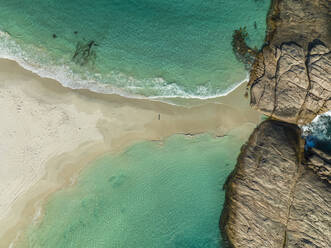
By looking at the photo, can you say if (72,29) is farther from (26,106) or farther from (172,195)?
(172,195)

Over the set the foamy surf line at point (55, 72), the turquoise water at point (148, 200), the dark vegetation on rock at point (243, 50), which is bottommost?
the turquoise water at point (148, 200)

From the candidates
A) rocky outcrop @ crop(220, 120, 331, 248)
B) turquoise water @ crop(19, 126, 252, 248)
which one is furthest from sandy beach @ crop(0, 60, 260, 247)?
rocky outcrop @ crop(220, 120, 331, 248)

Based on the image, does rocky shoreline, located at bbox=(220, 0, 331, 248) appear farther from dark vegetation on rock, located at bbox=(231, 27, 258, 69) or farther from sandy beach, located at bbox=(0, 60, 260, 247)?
sandy beach, located at bbox=(0, 60, 260, 247)

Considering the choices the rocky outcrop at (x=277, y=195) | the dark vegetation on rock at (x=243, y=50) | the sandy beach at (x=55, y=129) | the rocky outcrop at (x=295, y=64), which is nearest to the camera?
the rocky outcrop at (x=277, y=195)

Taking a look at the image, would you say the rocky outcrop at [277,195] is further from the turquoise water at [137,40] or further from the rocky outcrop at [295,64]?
the turquoise water at [137,40]

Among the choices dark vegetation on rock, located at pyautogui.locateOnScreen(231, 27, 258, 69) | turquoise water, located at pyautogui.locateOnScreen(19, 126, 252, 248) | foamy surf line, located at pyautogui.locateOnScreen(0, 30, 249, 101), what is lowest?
turquoise water, located at pyautogui.locateOnScreen(19, 126, 252, 248)

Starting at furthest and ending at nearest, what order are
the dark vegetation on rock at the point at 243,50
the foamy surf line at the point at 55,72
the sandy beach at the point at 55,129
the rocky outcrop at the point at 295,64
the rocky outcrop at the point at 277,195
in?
the dark vegetation on rock at the point at 243,50 < the foamy surf line at the point at 55,72 < the sandy beach at the point at 55,129 < the rocky outcrop at the point at 295,64 < the rocky outcrop at the point at 277,195

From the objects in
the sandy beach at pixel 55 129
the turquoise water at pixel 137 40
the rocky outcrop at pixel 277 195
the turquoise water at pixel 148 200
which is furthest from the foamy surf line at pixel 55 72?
the rocky outcrop at pixel 277 195

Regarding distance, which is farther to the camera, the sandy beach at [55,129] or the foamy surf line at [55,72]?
the foamy surf line at [55,72]
